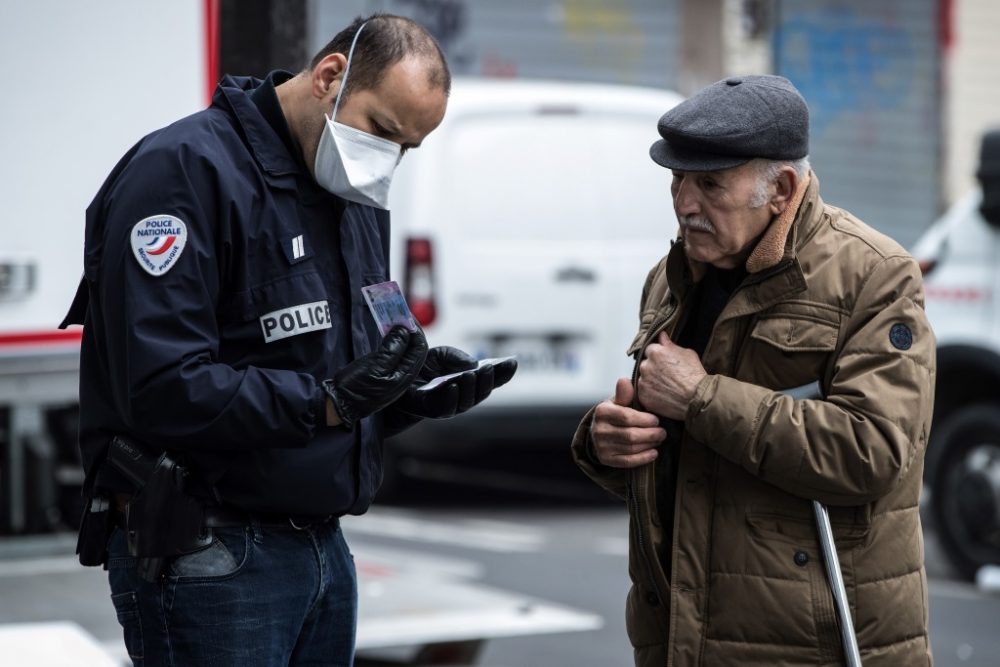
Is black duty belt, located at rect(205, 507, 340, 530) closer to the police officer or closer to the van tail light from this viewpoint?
the police officer

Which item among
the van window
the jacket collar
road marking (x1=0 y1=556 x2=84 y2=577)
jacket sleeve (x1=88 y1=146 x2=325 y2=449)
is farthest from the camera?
the van window

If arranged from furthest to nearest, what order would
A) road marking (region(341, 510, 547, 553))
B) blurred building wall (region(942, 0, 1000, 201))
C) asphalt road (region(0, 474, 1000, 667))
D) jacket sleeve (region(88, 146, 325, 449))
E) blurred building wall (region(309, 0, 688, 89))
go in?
blurred building wall (region(942, 0, 1000, 201)), blurred building wall (region(309, 0, 688, 89)), road marking (region(341, 510, 547, 553)), asphalt road (region(0, 474, 1000, 667)), jacket sleeve (region(88, 146, 325, 449))

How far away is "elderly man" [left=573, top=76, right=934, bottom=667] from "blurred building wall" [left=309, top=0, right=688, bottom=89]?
37.6 feet

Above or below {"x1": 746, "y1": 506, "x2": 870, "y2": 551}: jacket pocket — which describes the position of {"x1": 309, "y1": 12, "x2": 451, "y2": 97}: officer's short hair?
above

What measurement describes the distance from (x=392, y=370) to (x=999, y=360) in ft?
17.4

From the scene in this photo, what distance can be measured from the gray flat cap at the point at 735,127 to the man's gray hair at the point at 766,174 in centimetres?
1

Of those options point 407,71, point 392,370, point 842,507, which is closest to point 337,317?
point 392,370

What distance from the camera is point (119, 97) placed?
224 inches

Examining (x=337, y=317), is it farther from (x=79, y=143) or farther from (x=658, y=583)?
(x=79, y=143)

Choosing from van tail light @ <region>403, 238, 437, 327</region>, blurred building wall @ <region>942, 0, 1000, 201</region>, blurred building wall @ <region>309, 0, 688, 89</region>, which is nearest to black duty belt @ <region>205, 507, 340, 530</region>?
van tail light @ <region>403, 238, 437, 327</region>

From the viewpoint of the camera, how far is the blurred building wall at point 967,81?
17.1m

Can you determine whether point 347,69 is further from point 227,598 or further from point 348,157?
point 227,598

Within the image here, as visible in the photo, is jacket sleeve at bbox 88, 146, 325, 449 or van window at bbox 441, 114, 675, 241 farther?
van window at bbox 441, 114, 675, 241

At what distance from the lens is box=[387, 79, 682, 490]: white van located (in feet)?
28.9
